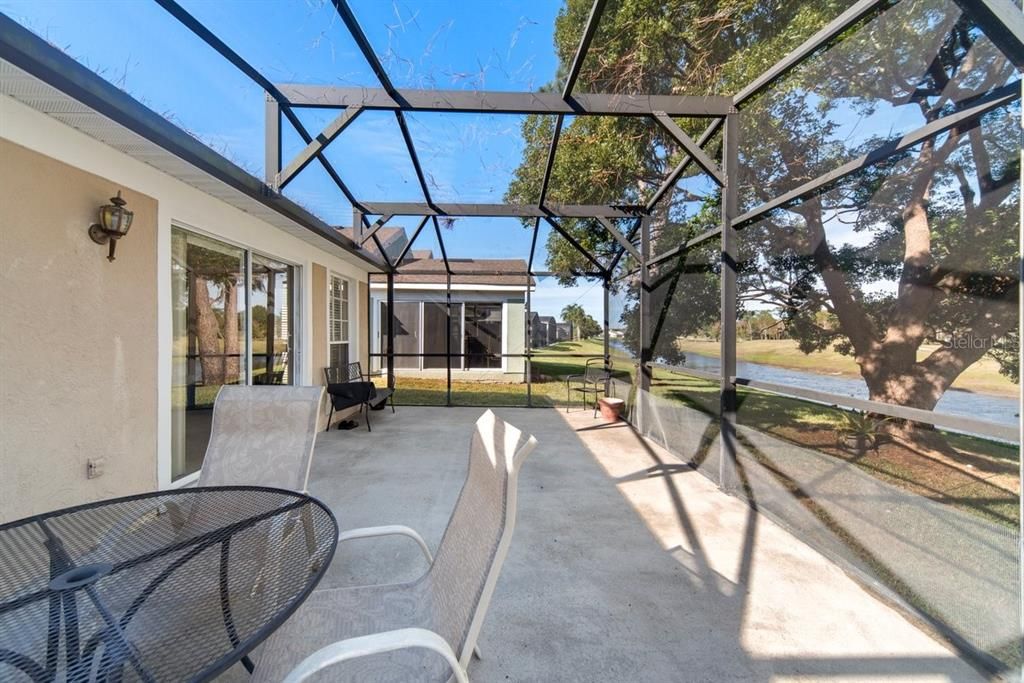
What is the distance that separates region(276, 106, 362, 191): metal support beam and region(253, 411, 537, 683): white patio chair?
3044mm

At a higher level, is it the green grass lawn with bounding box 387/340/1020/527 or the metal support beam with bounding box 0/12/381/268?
the metal support beam with bounding box 0/12/381/268

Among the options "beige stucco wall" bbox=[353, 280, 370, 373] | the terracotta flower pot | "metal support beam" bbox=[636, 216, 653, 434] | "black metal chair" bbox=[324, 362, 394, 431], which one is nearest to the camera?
"metal support beam" bbox=[636, 216, 653, 434]

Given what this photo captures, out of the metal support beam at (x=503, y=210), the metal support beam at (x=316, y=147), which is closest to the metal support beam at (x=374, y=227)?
the metal support beam at (x=503, y=210)

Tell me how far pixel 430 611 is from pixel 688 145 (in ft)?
12.6

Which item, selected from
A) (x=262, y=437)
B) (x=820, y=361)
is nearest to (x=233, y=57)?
(x=262, y=437)

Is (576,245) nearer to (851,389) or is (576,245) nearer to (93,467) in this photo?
(851,389)

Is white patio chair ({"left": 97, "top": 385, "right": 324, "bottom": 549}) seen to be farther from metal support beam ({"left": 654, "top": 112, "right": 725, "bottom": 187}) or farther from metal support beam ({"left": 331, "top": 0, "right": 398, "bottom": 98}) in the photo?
metal support beam ({"left": 654, "top": 112, "right": 725, "bottom": 187})

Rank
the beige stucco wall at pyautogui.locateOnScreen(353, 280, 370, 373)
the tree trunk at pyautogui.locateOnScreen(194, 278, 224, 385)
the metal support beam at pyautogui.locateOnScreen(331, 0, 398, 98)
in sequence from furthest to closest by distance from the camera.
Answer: the beige stucco wall at pyautogui.locateOnScreen(353, 280, 370, 373)
the tree trunk at pyautogui.locateOnScreen(194, 278, 224, 385)
the metal support beam at pyautogui.locateOnScreen(331, 0, 398, 98)

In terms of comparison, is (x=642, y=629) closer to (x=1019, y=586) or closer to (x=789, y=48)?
(x=1019, y=586)

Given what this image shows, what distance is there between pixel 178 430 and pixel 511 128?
3.81m

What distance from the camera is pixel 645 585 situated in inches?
86.0

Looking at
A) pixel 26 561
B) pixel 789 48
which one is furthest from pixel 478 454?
pixel 789 48

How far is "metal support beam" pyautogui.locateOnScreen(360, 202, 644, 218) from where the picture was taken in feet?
17.7

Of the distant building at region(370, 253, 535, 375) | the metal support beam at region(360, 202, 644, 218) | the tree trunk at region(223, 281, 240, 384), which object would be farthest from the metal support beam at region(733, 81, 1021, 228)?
the distant building at region(370, 253, 535, 375)
